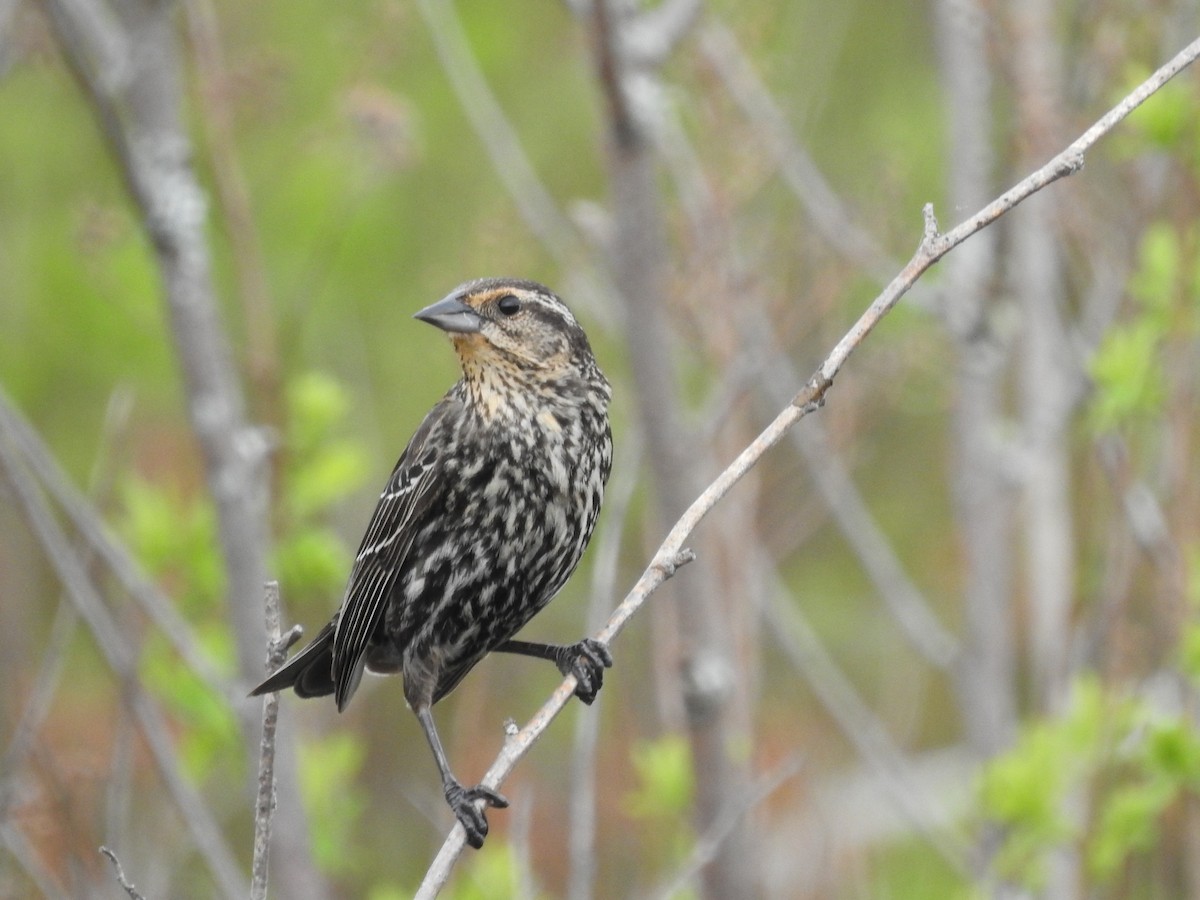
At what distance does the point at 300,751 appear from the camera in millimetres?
5285

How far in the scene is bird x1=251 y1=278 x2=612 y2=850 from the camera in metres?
3.79

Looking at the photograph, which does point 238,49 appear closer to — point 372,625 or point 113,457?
point 113,457

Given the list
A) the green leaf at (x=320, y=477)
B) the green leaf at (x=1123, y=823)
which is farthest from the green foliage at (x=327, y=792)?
the green leaf at (x=1123, y=823)

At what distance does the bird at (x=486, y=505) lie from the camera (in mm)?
3785

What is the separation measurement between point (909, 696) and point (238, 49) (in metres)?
4.61

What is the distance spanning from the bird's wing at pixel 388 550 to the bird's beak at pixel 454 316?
0.74 ft

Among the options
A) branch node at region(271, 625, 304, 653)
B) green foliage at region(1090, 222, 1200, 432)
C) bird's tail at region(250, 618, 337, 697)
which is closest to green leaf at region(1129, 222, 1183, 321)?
green foliage at region(1090, 222, 1200, 432)

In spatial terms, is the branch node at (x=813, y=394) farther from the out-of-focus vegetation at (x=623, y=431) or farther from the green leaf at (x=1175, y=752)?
the green leaf at (x=1175, y=752)

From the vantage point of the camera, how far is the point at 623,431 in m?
7.45

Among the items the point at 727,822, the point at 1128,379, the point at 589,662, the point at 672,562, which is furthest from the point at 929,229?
the point at 727,822

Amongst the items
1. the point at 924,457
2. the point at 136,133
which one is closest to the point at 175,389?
the point at 924,457

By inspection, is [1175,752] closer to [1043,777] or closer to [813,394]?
[1043,777]

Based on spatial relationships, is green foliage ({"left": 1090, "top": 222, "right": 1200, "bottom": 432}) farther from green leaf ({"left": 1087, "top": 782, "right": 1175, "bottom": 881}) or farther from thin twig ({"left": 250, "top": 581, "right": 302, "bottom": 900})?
thin twig ({"left": 250, "top": 581, "right": 302, "bottom": 900})

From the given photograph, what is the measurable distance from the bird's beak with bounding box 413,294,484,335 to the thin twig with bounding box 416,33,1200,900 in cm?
93
